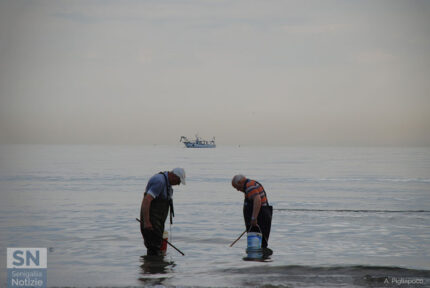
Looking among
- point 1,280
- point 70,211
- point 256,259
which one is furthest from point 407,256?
point 70,211

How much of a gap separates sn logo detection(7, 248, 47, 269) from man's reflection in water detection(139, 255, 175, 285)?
1855 millimetres

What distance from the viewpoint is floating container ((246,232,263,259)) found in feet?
35.1

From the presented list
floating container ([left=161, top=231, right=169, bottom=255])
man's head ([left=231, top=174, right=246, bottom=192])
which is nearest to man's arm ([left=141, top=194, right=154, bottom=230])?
floating container ([left=161, top=231, right=169, bottom=255])

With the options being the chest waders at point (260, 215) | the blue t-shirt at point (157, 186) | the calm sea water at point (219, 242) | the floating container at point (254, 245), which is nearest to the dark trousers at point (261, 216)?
the chest waders at point (260, 215)

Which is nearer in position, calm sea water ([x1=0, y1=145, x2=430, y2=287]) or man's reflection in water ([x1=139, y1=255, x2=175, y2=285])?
man's reflection in water ([x1=139, y1=255, x2=175, y2=285])

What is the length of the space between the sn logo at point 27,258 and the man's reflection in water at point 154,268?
185 cm

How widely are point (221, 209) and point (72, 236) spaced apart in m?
8.26

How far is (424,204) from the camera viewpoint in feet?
79.9

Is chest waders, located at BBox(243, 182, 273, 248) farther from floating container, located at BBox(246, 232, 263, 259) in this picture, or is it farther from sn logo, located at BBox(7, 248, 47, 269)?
sn logo, located at BBox(7, 248, 47, 269)

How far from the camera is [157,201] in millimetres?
9656

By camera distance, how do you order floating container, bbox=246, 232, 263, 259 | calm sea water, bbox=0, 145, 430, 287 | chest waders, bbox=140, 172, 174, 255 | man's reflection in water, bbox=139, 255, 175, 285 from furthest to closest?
1. floating container, bbox=246, 232, 263, 259
2. chest waders, bbox=140, 172, 174, 255
3. calm sea water, bbox=0, 145, 430, 287
4. man's reflection in water, bbox=139, 255, 175, 285

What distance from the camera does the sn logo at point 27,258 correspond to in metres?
10.0

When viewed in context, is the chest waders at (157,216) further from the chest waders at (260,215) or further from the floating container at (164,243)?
the chest waders at (260,215)

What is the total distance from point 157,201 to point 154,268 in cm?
124
